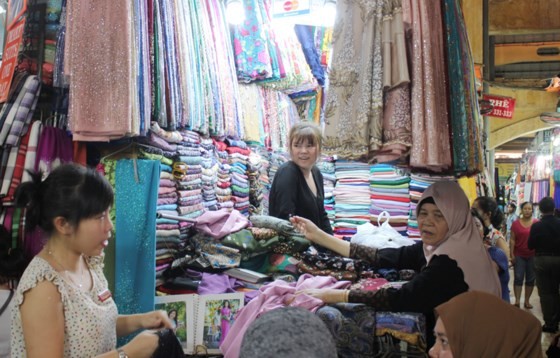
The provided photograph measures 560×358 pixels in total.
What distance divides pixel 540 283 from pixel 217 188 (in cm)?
554

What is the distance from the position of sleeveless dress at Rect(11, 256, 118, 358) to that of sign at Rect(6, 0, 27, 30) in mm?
1740

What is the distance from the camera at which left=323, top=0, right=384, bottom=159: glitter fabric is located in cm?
240

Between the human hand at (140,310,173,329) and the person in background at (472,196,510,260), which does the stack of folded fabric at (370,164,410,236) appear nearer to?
the person in background at (472,196,510,260)

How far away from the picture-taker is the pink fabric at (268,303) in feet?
7.64

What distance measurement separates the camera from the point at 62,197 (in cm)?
179

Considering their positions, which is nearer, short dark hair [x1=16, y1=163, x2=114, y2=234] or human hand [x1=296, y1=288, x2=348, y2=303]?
short dark hair [x1=16, y1=163, x2=114, y2=234]

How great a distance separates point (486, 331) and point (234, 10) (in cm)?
338

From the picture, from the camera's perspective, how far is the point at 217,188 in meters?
4.25

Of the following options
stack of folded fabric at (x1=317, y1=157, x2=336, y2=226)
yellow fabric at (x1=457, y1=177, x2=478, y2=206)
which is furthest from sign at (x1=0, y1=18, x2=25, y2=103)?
yellow fabric at (x1=457, y1=177, x2=478, y2=206)

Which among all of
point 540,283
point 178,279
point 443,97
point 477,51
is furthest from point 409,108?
point 477,51

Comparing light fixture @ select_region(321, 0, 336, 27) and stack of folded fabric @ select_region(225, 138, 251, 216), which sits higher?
light fixture @ select_region(321, 0, 336, 27)

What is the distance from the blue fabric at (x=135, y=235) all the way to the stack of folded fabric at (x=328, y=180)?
309 centimetres

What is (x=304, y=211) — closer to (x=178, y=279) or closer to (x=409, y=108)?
(x=178, y=279)

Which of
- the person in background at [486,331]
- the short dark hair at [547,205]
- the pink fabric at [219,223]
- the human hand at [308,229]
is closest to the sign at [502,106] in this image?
the short dark hair at [547,205]
